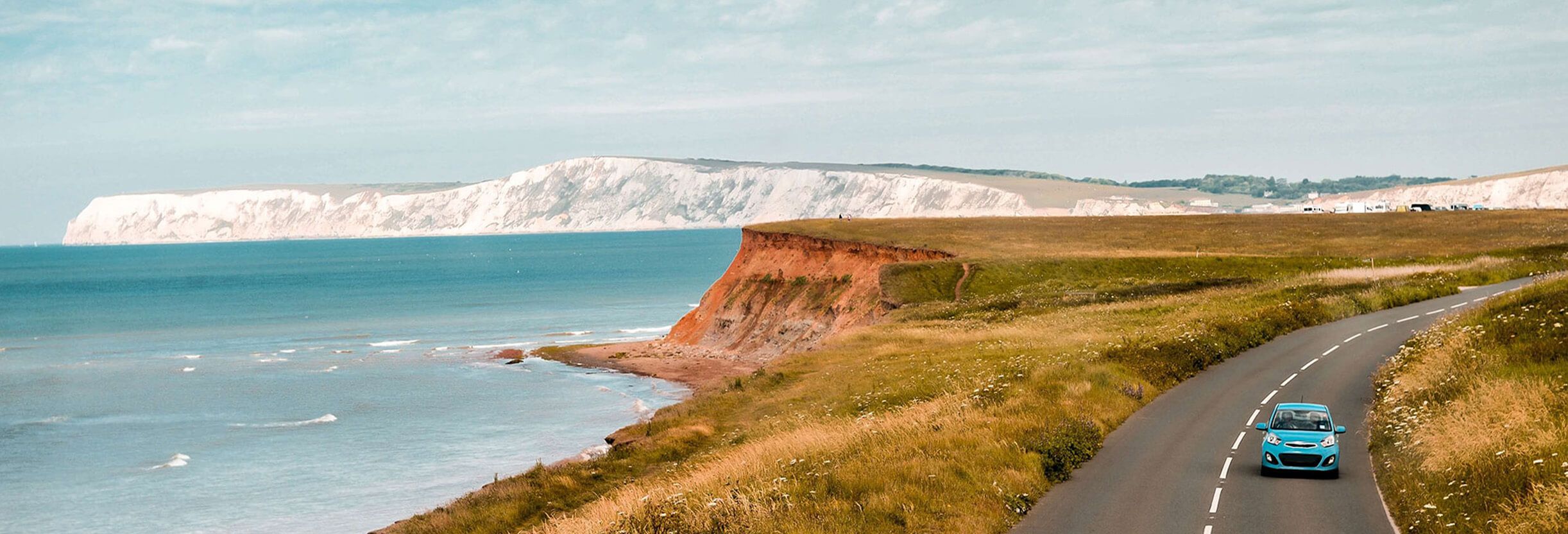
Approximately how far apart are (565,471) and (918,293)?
36.4m

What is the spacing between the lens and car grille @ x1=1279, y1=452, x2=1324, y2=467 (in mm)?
22094

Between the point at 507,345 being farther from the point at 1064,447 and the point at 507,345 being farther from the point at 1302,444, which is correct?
the point at 1302,444

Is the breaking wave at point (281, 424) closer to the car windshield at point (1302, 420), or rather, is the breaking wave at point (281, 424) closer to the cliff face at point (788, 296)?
the cliff face at point (788, 296)

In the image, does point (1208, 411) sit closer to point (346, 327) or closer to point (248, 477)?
point (248, 477)

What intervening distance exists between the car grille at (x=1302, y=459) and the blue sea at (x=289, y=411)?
970 inches

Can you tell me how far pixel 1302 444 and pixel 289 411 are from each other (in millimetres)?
49967

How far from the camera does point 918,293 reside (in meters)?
Answer: 66.7

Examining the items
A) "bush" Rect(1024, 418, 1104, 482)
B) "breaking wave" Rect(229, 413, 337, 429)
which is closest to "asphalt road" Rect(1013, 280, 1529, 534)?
"bush" Rect(1024, 418, 1104, 482)

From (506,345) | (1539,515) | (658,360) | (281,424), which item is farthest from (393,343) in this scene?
(1539,515)

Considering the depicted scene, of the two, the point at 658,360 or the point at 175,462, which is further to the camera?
the point at 658,360

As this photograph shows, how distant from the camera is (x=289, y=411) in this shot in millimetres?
59625

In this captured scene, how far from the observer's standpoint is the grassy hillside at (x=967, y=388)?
20562 millimetres

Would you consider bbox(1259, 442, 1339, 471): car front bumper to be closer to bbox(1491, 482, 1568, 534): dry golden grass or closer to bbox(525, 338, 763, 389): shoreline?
bbox(1491, 482, 1568, 534): dry golden grass

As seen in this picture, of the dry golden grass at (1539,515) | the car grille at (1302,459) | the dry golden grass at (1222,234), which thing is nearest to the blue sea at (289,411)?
the dry golden grass at (1222,234)
